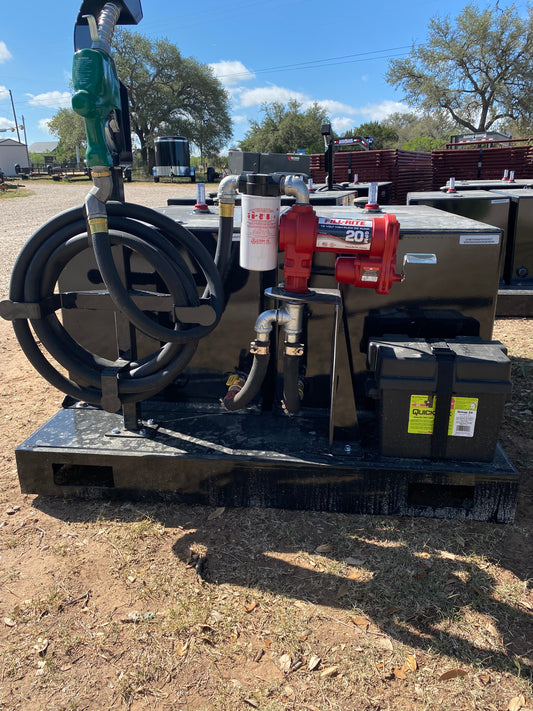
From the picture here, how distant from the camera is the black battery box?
7.33ft

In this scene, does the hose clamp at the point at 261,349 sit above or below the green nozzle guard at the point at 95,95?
below

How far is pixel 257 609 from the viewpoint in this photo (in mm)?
1955

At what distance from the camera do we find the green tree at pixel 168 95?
41969mm

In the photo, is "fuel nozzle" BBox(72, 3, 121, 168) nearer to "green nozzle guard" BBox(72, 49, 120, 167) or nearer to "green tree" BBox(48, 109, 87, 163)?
"green nozzle guard" BBox(72, 49, 120, 167)

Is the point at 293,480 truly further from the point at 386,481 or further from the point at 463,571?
the point at 463,571

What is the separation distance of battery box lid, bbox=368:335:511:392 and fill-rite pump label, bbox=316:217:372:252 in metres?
0.46

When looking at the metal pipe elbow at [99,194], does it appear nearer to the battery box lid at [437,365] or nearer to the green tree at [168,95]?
the battery box lid at [437,365]

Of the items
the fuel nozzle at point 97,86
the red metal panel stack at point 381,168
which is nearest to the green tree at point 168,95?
the red metal panel stack at point 381,168

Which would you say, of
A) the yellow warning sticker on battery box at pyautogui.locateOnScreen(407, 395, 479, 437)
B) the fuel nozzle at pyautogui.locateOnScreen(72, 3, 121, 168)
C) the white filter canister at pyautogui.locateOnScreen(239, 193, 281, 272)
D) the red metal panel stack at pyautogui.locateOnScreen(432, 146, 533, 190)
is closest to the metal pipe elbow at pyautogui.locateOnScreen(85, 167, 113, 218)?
the fuel nozzle at pyautogui.locateOnScreen(72, 3, 121, 168)

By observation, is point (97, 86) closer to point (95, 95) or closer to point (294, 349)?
point (95, 95)

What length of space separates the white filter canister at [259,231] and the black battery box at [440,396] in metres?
0.61

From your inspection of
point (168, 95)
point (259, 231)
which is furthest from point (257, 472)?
point (168, 95)

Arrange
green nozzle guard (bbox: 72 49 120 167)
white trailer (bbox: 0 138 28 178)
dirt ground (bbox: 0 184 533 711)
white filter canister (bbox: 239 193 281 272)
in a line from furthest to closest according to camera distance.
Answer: white trailer (bbox: 0 138 28 178)
white filter canister (bbox: 239 193 281 272)
green nozzle guard (bbox: 72 49 120 167)
dirt ground (bbox: 0 184 533 711)

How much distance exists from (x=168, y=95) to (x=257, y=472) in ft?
152
